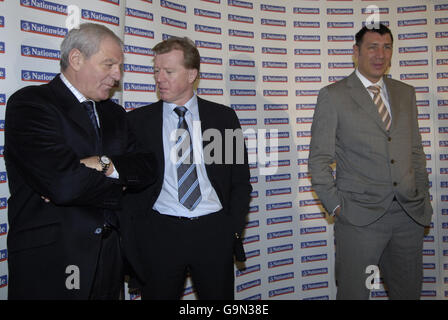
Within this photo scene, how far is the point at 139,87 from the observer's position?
119 inches

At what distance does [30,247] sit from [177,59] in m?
1.46

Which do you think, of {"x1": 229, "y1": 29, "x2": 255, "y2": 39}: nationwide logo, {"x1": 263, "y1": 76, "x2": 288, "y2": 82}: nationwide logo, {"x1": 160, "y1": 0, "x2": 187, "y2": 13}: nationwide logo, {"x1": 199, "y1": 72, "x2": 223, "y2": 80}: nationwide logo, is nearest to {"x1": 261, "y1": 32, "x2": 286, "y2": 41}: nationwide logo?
{"x1": 229, "y1": 29, "x2": 255, "y2": 39}: nationwide logo

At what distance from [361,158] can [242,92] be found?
60.5 inches

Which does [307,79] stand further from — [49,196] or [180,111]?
[49,196]

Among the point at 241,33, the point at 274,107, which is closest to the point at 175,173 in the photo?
the point at 274,107

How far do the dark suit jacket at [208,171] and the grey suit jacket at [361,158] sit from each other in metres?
0.57

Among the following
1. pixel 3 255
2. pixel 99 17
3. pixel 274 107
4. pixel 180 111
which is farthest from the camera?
pixel 274 107

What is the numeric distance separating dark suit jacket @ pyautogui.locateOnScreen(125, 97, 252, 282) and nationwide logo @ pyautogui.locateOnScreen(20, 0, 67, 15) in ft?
2.56

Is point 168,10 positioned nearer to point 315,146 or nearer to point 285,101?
point 285,101

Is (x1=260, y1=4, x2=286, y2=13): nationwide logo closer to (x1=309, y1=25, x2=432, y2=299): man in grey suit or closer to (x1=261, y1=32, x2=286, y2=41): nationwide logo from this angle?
(x1=261, y1=32, x2=286, y2=41): nationwide logo

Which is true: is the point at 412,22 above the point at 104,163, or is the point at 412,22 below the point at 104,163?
above

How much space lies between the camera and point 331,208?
2617 mm

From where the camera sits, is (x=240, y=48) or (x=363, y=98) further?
(x=240, y=48)
